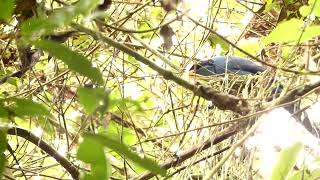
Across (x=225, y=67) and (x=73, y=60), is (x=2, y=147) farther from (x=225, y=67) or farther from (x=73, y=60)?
(x=225, y=67)

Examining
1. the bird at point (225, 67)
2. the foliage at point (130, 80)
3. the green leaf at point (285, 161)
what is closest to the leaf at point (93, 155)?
the foliage at point (130, 80)

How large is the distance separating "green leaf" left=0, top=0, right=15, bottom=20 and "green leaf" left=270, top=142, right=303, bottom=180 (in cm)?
35

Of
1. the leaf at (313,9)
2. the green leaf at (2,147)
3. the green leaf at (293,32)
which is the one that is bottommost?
the green leaf at (2,147)

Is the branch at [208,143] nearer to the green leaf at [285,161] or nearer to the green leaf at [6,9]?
the green leaf at [285,161]

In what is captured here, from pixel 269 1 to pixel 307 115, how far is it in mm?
344

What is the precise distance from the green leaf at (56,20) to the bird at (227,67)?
88 cm

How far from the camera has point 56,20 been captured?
337 millimetres

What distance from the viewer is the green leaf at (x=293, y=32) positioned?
705mm

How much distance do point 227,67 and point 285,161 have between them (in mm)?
678

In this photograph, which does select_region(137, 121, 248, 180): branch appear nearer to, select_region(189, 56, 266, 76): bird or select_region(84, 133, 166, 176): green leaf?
select_region(189, 56, 266, 76): bird

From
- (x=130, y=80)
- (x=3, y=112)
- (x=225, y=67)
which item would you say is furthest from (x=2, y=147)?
(x=130, y=80)

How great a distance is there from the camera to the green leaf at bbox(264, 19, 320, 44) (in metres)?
0.70

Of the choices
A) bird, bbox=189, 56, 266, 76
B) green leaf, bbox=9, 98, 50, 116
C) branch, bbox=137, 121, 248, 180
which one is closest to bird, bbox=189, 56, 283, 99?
bird, bbox=189, 56, 266, 76

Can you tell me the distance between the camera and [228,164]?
1.06 meters
